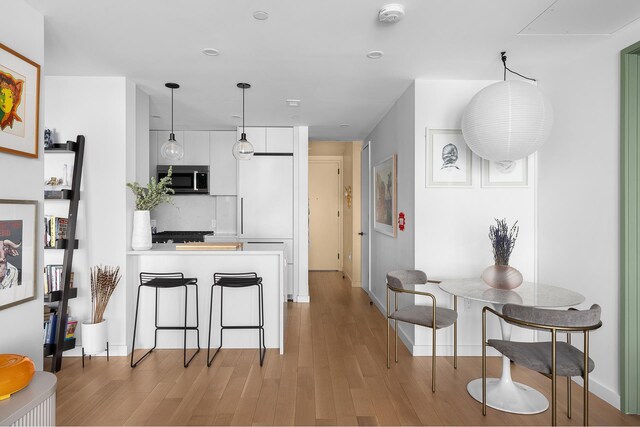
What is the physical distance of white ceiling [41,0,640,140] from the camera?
2332 millimetres

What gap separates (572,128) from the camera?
3053 mm

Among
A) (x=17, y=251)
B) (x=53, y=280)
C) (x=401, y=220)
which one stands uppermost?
(x=401, y=220)

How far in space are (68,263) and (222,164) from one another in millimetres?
2976

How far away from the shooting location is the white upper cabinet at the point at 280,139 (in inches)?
222

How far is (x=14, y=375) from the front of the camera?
1.61m

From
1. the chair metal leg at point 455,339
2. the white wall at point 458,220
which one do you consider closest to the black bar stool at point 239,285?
the white wall at point 458,220

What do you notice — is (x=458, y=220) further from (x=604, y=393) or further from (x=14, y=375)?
(x=14, y=375)

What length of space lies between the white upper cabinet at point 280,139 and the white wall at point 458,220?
8.21ft

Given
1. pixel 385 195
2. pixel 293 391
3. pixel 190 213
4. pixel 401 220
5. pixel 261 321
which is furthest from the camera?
pixel 190 213

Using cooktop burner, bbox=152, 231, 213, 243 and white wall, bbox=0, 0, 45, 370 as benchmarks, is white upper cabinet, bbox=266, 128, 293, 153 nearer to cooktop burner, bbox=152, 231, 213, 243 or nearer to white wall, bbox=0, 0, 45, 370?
cooktop burner, bbox=152, 231, 213, 243

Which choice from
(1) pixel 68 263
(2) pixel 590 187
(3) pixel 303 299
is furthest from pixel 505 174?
(1) pixel 68 263

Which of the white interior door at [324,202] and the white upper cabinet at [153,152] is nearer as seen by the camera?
the white upper cabinet at [153,152]

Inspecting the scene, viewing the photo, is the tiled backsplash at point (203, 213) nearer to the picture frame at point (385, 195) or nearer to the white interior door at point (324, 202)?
the picture frame at point (385, 195)

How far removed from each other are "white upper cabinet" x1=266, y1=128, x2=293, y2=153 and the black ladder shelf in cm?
274
